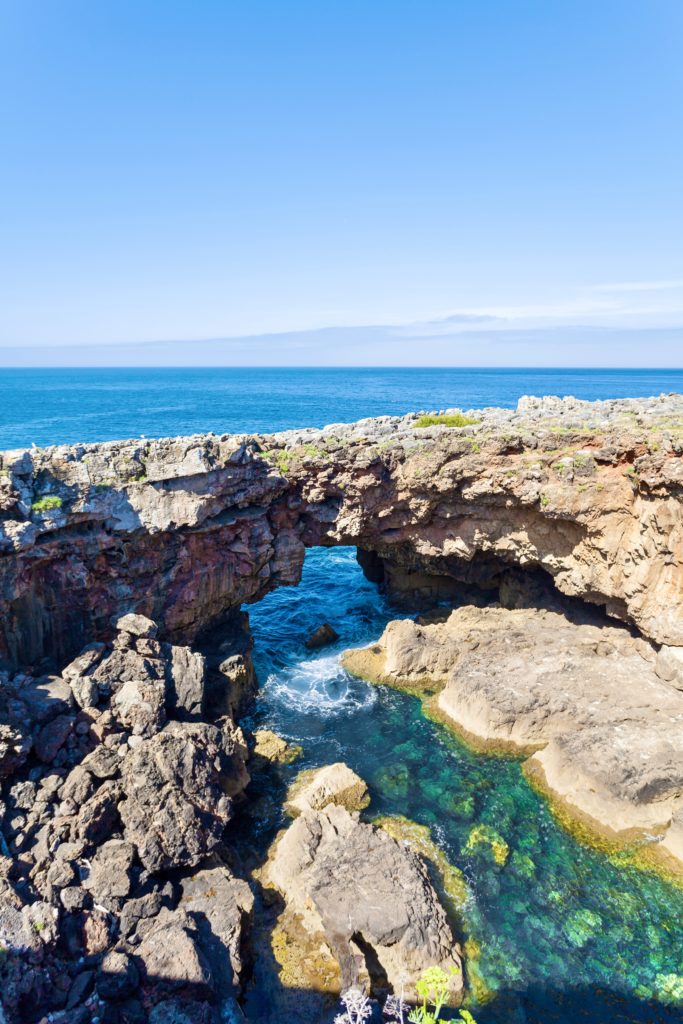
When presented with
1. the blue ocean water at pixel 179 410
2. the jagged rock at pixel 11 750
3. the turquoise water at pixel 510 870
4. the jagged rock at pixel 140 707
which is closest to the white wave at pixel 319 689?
the turquoise water at pixel 510 870

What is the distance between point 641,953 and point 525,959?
3587 mm

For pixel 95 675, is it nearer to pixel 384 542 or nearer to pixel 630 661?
pixel 384 542

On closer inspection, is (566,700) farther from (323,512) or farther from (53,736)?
(53,736)

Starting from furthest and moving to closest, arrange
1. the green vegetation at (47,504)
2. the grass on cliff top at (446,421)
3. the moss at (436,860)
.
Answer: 1. the grass on cliff top at (446,421)
2. the green vegetation at (47,504)
3. the moss at (436,860)

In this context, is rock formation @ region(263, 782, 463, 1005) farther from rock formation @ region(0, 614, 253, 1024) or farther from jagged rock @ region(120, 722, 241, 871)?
jagged rock @ region(120, 722, 241, 871)

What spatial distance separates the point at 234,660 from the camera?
89.3ft

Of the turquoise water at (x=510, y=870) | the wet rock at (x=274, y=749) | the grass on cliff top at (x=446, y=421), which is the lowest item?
the turquoise water at (x=510, y=870)

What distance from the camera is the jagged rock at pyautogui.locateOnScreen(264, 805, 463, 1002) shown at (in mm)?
16203

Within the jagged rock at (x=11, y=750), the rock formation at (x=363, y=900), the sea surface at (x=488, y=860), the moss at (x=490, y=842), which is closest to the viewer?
the sea surface at (x=488, y=860)

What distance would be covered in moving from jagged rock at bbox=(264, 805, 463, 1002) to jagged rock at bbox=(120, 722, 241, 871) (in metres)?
2.98

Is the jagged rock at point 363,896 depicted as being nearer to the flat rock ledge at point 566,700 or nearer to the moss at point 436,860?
the moss at point 436,860

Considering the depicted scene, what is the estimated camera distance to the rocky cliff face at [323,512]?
22.1 metres

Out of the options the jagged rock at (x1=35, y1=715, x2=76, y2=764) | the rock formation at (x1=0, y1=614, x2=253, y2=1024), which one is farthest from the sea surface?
the jagged rock at (x1=35, y1=715, x2=76, y2=764)

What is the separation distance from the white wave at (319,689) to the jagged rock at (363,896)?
303 inches
